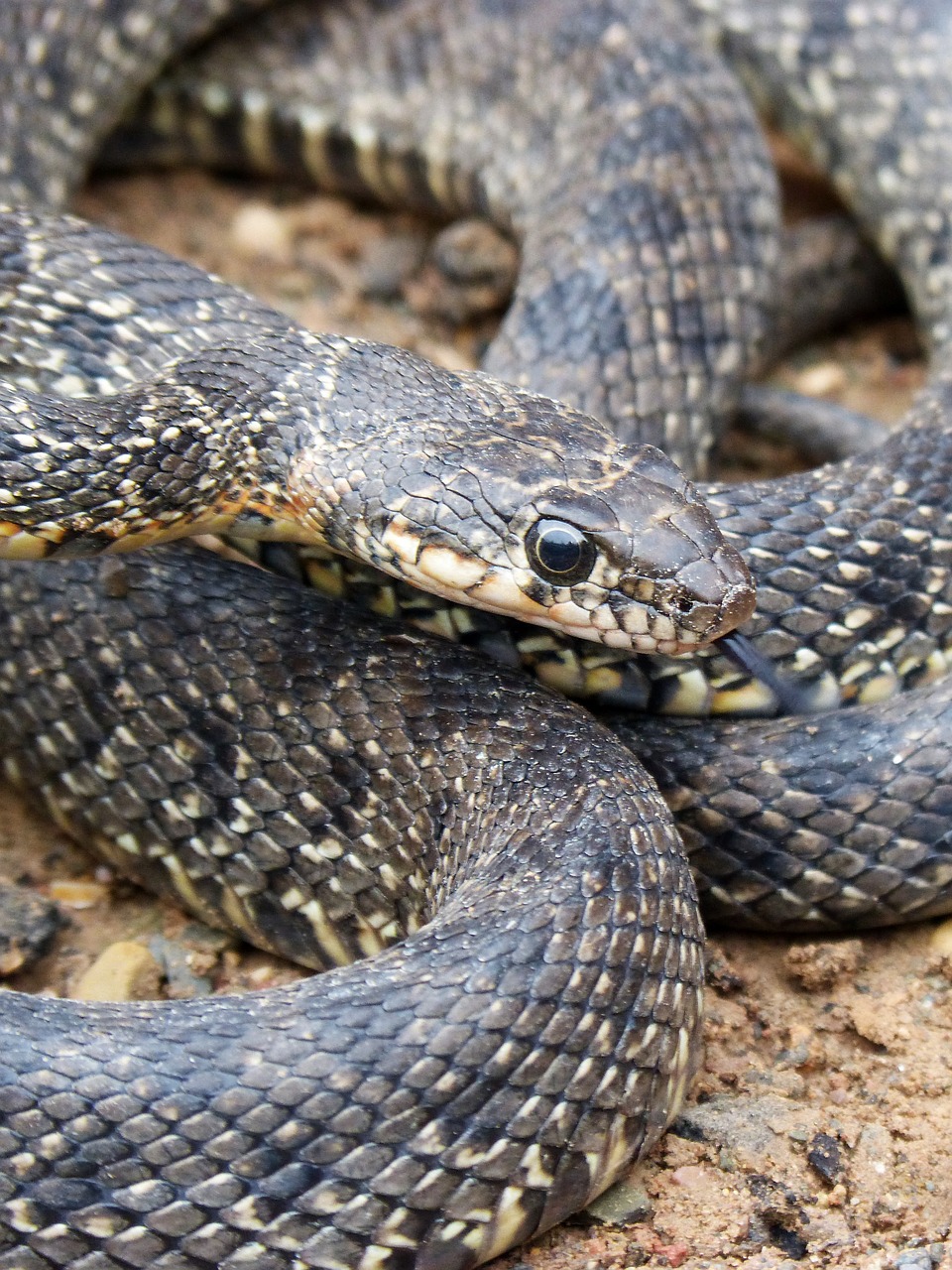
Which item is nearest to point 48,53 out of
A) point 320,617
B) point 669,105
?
point 669,105

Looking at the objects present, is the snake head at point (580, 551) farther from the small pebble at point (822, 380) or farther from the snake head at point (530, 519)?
the small pebble at point (822, 380)

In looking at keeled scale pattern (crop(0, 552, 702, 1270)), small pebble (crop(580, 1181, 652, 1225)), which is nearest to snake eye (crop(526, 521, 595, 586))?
keeled scale pattern (crop(0, 552, 702, 1270))

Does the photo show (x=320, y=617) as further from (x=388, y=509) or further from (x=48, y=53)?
(x=48, y=53)

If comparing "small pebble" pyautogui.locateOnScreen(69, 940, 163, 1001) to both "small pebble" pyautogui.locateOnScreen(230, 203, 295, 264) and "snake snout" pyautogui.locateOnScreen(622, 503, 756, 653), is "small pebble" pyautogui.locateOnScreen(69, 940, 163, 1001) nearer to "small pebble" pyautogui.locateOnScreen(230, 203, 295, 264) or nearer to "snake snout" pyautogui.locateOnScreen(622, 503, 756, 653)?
"snake snout" pyautogui.locateOnScreen(622, 503, 756, 653)

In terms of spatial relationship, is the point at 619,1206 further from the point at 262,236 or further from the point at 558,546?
the point at 262,236

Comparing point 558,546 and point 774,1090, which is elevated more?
point 558,546

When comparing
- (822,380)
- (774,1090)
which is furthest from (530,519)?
(822,380)

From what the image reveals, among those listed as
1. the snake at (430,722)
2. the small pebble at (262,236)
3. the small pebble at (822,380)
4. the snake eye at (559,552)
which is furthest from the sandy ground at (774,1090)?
the small pebble at (262,236)
